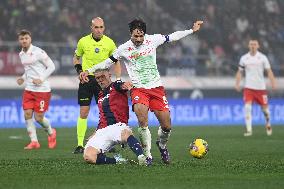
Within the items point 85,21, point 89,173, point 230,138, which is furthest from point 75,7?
point 89,173

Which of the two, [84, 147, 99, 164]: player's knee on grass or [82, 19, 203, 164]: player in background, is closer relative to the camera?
[84, 147, 99, 164]: player's knee on grass

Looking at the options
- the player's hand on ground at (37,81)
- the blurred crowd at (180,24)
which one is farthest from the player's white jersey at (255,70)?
the player's hand on ground at (37,81)

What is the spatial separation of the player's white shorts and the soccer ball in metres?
1.44

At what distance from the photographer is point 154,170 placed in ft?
38.2

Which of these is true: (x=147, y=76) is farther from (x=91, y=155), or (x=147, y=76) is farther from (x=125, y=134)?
(x=91, y=155)

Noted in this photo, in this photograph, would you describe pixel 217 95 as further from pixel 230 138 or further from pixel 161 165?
pixel 161 165

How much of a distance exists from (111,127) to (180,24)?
21.2m

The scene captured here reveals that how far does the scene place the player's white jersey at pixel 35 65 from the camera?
18.1 m

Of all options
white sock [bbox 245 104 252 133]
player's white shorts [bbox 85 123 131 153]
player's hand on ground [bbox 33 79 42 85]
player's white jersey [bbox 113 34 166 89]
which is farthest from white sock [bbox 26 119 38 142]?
white sock [bbox 245 104 252 133]

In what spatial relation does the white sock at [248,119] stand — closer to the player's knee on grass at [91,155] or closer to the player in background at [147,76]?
the player in background at [147,76]

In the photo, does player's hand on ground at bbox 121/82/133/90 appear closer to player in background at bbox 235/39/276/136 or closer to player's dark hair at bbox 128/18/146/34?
player's dark hair at bbox 128/18/146/34

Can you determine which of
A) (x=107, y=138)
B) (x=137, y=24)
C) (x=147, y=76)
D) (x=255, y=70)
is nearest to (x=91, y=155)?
(x=107, y=138)

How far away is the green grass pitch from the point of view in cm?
1012

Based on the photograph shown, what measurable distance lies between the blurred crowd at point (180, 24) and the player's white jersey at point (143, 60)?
1540 centimetres
